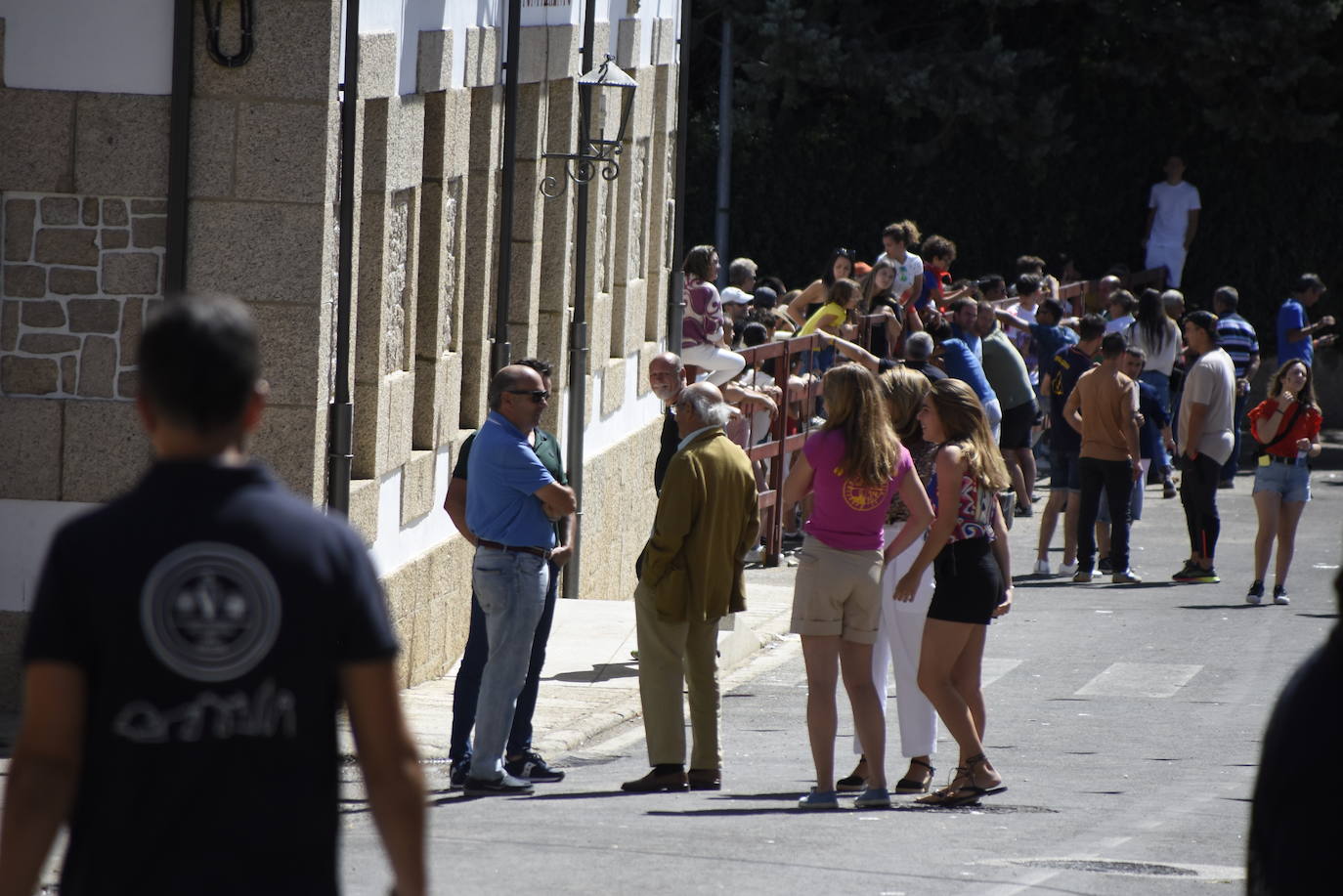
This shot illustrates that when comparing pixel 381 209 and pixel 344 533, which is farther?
pixel 381 209

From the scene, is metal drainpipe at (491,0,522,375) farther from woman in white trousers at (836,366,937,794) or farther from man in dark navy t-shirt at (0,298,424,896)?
man in dark navy t-shirt at (0,298,424,896)

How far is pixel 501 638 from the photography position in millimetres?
9172

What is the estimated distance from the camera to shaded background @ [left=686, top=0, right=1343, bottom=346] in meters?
27.9

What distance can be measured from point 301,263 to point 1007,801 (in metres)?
3.90

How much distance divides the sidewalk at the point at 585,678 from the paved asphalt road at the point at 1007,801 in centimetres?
17

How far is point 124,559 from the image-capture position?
3.36m

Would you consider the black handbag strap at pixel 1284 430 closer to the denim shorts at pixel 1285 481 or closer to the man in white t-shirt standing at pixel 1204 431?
the denim shorts at pixel 1285 481

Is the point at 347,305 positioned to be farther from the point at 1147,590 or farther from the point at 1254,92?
the point at 1254,92

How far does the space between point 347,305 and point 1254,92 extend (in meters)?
19.8

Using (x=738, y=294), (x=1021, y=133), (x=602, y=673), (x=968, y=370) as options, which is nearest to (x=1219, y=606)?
(x=968, y=370)

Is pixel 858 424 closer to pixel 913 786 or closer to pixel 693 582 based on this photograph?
pixel 693 582

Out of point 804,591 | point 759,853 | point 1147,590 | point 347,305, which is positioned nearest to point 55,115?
point 347,305

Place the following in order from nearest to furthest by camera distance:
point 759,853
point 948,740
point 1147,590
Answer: point 759,853, point 948,740, point 1147,590

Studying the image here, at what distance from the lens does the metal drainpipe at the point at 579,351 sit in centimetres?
1529
